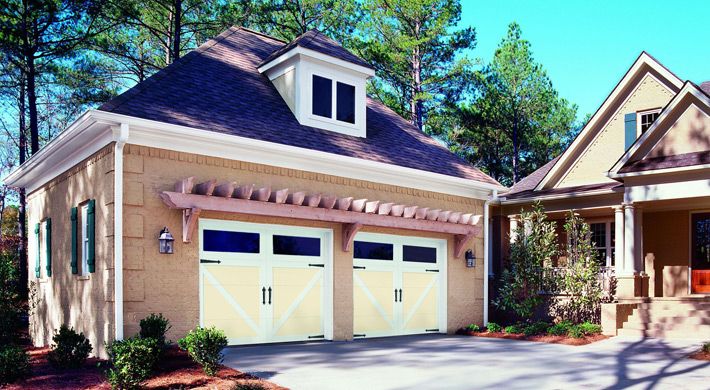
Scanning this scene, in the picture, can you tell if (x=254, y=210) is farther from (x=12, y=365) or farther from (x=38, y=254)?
(x=38, y=254)

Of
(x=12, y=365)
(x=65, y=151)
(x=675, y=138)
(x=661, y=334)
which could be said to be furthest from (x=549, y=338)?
(x=65, y=151)

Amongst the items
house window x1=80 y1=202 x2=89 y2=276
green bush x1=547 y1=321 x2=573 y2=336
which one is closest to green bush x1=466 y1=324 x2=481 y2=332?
green bush x1=547 y1=321 x2=573 y2=336

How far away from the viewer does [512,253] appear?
16312mm

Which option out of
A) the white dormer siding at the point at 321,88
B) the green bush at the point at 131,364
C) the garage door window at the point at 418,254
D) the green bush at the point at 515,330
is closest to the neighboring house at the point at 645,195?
the green bush at the point at 515,330

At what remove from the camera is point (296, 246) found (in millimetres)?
12383

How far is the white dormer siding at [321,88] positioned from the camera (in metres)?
13.5

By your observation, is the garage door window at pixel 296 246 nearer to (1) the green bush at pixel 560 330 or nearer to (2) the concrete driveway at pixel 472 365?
(2) the concrete driveway at pixel 472 365

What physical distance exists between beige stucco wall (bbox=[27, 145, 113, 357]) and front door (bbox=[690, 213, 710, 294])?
15962 millimetres

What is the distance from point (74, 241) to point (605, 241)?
15.5 meters

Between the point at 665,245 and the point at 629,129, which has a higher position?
the point at 629,129

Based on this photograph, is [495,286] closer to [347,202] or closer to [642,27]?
[347,202]

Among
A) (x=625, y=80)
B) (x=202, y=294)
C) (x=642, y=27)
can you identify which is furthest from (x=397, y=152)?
(x=642, y=27)

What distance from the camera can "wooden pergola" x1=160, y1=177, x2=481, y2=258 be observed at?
1037 centimetres

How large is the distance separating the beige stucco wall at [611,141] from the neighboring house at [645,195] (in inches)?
1.2
